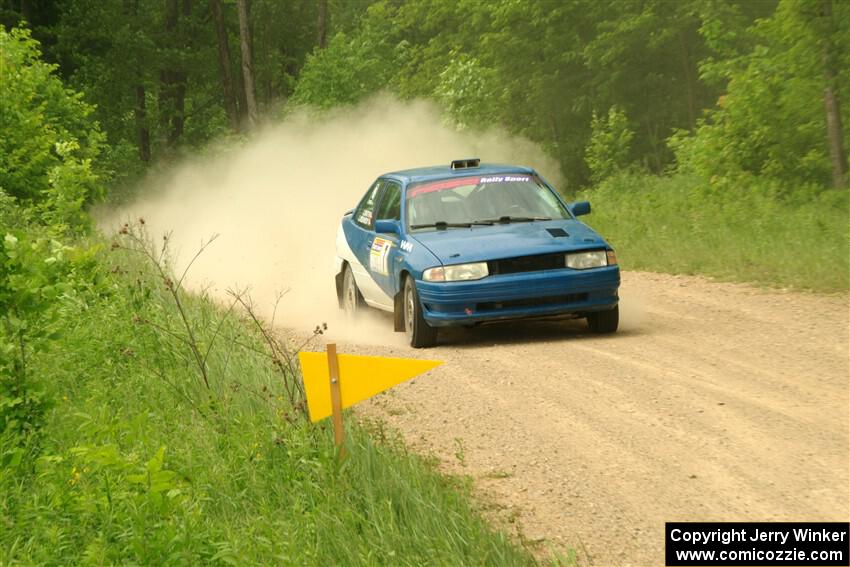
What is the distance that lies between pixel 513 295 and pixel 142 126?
148 ft

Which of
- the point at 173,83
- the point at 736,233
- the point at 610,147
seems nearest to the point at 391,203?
the point at 736,233

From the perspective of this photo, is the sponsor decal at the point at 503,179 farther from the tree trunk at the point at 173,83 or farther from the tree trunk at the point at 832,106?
the tree trunk at the point at 173,83

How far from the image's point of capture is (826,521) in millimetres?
5562

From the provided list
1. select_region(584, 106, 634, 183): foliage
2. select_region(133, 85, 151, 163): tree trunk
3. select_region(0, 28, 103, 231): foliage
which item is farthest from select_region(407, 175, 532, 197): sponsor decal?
select_region(133, 85, 151, 163): tree trunk

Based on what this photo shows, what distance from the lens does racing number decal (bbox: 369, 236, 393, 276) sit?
39.8 feet

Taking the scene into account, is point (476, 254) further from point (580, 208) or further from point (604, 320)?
point (580, 208)

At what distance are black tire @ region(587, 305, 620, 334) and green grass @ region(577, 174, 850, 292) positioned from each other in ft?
9.26

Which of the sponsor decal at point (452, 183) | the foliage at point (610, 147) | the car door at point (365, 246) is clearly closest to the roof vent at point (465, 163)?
the sponsor decal at point (452, 183)

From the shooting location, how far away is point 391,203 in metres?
12.8

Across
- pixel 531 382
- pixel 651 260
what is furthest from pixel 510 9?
pixel 531 382

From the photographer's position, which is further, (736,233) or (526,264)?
(736,233)

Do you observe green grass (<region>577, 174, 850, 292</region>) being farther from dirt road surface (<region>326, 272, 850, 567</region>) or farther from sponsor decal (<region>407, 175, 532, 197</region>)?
sponsor decal (<region>407, 175, 532, 197</region>)

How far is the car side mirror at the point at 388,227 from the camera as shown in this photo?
11.9 m

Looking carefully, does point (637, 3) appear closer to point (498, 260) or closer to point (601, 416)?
point (498, 260)
